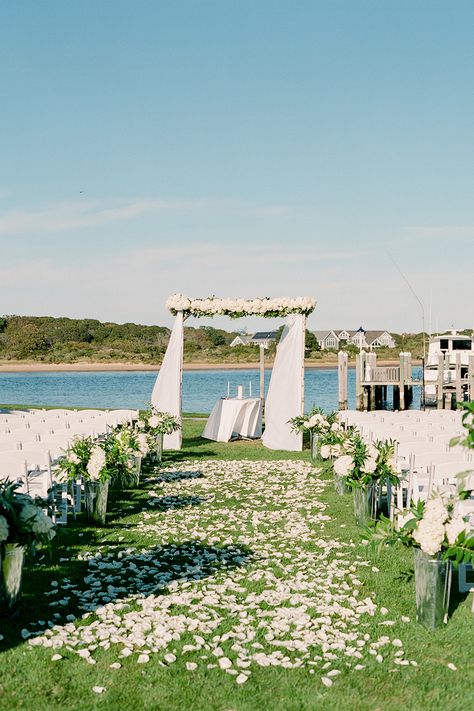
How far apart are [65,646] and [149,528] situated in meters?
3.62

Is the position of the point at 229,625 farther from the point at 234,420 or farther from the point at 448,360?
the point at 448,360

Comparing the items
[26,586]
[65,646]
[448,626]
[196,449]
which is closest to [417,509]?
[448,626]

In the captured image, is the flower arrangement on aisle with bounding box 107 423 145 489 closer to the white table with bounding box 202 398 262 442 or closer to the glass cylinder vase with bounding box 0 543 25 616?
the glass cylinder vase with bounding box 0 543 25 616

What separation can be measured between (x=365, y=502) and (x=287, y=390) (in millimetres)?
7921

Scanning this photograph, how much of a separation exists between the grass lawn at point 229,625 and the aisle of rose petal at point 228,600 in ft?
0.05

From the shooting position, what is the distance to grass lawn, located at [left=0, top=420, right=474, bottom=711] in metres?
4.32

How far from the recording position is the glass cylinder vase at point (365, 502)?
8453 mm

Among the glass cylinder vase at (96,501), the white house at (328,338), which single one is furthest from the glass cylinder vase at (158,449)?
the white house at (328,338)

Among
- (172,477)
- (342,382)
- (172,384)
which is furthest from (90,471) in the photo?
(342,382)

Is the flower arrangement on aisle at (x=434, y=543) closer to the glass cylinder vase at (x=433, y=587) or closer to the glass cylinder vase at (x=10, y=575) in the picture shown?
the glass cylinder vase at (x=433, y=587)

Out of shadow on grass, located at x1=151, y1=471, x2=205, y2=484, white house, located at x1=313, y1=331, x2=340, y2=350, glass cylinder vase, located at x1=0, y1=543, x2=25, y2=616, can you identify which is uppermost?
white house, located at x1=313, y1=331, x2=340, y2=350

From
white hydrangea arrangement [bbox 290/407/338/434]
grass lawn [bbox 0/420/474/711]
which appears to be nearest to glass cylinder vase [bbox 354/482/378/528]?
grass lawn [bbox 0/420/474/711]

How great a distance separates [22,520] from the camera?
16.8 feet

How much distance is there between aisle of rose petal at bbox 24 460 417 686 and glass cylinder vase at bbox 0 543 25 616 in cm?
30
